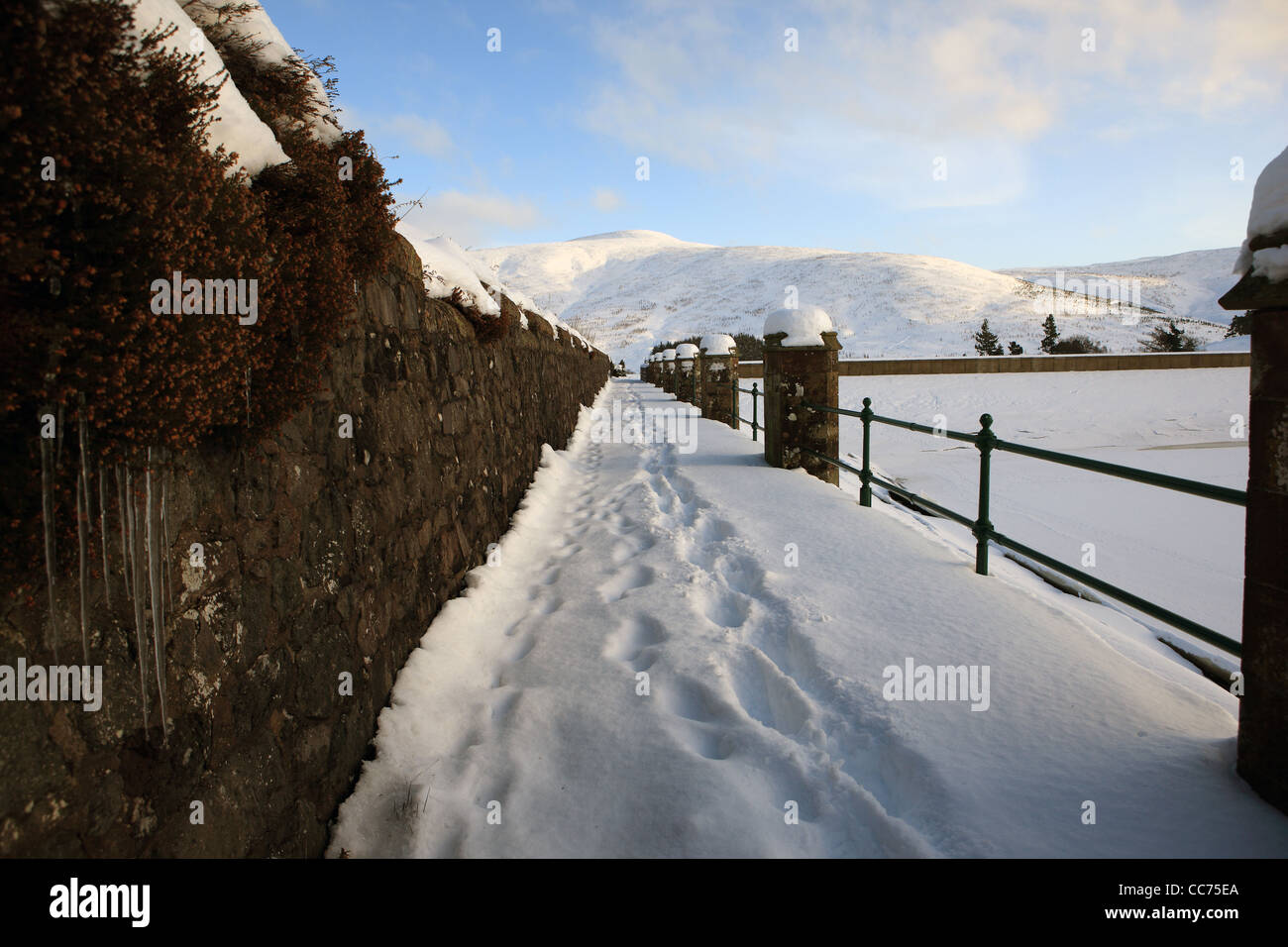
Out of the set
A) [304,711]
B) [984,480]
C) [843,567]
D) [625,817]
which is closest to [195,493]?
[304,711]

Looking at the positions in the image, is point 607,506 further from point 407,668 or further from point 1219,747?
point 1219,747

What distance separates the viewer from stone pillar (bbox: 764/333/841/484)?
7078 millimetres

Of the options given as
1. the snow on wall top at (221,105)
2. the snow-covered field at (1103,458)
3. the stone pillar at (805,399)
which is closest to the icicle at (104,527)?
the snow on wall top at (221,105)

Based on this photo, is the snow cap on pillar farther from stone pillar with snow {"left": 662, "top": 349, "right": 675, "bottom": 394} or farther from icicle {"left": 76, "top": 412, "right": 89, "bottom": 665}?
stone pillar with snow {"left": 662, "top": 349, "right": 675, "bottom": 394}

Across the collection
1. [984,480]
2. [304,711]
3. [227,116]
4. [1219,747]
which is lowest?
[1219,747]

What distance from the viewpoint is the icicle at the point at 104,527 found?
1.27 meters

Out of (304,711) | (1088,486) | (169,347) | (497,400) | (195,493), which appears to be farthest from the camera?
(1088,486)

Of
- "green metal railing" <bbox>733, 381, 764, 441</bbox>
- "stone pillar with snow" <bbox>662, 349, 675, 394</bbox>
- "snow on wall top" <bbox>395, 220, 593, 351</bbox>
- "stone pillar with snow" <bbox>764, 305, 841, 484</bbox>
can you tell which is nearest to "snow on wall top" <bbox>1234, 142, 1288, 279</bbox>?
"snow on wall top" <bbox>395, 220, 593, 351</bbox>

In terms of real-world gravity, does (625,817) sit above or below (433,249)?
below

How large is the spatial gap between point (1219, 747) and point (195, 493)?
293 cm

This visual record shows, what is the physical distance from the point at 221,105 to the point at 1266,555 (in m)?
2.88

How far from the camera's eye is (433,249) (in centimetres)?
428

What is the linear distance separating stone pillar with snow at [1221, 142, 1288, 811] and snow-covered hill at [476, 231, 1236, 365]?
145 ft

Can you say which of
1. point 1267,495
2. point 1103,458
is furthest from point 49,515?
point 1103,458
